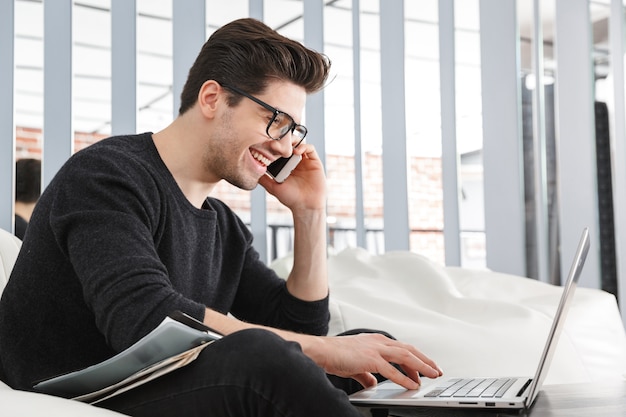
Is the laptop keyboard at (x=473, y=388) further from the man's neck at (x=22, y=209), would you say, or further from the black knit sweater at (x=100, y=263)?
the man's neck at (x=22, y=209)

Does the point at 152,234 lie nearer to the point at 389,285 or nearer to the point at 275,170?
the point at 275,170

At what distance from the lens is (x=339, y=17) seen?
12.0 ft

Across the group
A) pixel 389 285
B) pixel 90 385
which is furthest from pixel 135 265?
pixel 389 285

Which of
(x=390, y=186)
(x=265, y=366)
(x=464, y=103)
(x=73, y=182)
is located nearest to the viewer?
(x=265, y=366)

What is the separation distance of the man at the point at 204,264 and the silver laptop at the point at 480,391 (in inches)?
1.5

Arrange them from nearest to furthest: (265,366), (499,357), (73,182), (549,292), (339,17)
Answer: (265,366), (73,182), (499,357), (549,292), (339,17)

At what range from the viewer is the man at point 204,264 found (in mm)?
857

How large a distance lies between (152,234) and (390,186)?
122 centimetres

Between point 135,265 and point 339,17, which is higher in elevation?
point 339,17

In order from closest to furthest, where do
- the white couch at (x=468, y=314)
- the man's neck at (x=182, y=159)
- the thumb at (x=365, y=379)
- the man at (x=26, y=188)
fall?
the thumb at (x=365, y=379) → the man's neck at (x=182, y=159) → the white couch at (x=468, y=314) → the man at (x=26, y=188)

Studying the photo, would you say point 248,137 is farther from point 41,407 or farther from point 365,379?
point 41,407

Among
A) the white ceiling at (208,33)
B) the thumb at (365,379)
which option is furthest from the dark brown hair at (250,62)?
the white ceiling at (208,33)

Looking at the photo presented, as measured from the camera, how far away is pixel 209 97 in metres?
1.38

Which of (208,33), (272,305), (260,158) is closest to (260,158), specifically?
(260,158)
